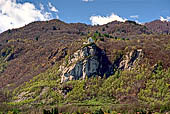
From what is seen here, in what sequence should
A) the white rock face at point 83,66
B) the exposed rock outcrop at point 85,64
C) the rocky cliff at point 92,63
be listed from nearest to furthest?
1. the rocky cliff at point 92,63
2. the white rock face at point 83,66
3. the exposed rock outcrop at point 85,64

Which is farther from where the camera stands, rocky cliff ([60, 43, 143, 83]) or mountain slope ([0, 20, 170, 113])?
rocky cliff ([60, 43, 143, 83])

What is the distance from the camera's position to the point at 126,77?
16150cm

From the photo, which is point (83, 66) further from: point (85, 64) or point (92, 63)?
point (92, 63)

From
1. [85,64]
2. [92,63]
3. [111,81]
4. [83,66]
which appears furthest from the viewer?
[92,63]

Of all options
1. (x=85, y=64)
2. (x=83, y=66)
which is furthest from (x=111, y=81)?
(x=83, y=66)

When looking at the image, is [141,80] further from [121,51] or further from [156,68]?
[121,51]

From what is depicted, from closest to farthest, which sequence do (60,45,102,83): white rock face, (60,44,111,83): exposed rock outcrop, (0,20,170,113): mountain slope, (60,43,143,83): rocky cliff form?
1. (0,20,170,113): mountain slope
2. (60,43,143,83): rocky cliff
3. (60,45,102,83): white rock face
4. (60,44,111,83): exposed rock outcrop

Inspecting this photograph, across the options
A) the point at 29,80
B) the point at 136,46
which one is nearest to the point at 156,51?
the point at 136,46

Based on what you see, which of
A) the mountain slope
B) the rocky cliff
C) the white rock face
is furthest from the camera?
the white rock face

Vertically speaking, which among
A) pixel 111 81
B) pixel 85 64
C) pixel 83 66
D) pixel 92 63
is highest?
pixel 92 63

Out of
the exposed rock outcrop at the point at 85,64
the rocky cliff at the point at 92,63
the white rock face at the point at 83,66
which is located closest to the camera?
the rocky cliff at the point at 92,63

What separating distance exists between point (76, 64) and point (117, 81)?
32.4 meters

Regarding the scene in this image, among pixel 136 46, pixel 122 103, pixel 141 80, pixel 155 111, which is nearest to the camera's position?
pixel 155 111

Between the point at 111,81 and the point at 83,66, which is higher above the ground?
the point at 83,66
